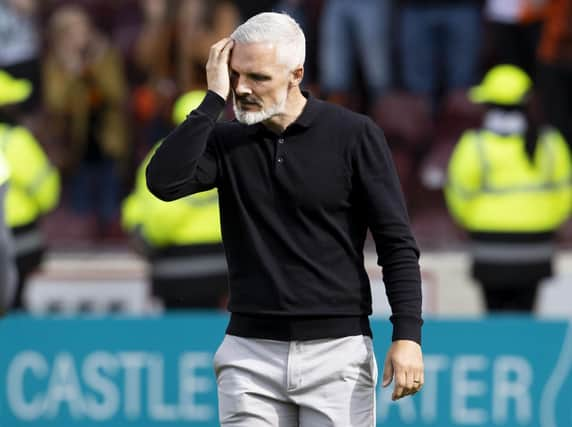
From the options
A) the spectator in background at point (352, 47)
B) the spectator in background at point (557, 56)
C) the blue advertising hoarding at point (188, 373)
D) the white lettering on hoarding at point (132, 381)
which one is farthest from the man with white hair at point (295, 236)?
the spectator in background at point (557, 56)

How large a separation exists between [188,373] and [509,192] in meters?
2.44

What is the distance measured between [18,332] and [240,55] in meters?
3.83

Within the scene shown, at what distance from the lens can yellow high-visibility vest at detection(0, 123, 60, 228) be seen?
8.33 m

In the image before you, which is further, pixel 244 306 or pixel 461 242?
pixel 461 242

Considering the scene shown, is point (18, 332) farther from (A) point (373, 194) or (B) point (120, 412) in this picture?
(A) point (373, 194)

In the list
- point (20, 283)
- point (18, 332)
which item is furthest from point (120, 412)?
point (20, 283)

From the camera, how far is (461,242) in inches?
360

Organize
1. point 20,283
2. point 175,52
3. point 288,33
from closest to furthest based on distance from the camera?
point 288,33
point 20,283
point 175,52

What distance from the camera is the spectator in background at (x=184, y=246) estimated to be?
780 cm

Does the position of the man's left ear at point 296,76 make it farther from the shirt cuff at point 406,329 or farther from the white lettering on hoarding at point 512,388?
the white lettering on hoarding at point 512,388

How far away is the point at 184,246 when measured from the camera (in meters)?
7.91

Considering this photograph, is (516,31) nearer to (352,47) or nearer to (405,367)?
(352,47)

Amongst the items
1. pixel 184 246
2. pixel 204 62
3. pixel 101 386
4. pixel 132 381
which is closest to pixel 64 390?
pixel 101 386

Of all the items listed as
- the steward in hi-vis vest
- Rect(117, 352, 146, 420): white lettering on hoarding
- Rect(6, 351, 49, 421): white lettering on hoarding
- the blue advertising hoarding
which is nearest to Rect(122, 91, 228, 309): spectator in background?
the blue advertising hoarding
